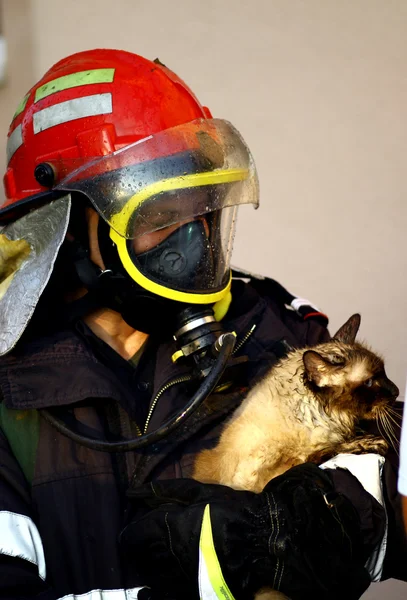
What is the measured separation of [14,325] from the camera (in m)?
1.46

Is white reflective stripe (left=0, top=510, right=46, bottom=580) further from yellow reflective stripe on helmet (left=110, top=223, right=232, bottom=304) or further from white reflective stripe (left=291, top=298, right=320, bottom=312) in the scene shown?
white reflective stripe (left=291, top=298, right=320, bottom=312)

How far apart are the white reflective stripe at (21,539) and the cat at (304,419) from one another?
33 cm

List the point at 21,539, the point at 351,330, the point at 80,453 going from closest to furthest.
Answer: the point at 21,539, the point at 80,453, the point at 351,330

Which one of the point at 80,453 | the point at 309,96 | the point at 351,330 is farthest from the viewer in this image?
the point at 309,96

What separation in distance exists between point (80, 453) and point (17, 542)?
0.22 metres

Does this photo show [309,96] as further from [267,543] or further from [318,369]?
[267,543]

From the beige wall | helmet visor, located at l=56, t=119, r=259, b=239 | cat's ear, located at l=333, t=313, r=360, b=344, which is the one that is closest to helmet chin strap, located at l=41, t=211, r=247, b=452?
helmet visor, located at l=56, t=119, r=259, b=239

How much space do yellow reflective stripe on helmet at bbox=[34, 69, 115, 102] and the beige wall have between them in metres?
0.92

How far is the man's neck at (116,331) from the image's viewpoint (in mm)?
1703

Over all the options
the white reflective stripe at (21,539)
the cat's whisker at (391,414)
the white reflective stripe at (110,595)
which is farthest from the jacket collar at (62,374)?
the cat's whisker at (391,414)

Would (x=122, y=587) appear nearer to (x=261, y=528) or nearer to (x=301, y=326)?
(x=261, y=528)

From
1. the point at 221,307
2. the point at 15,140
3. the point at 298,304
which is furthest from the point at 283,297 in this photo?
the point at 15,140

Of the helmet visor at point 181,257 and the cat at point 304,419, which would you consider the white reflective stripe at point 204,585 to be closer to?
the cat at point 304,419

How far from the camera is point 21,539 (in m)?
1.31
